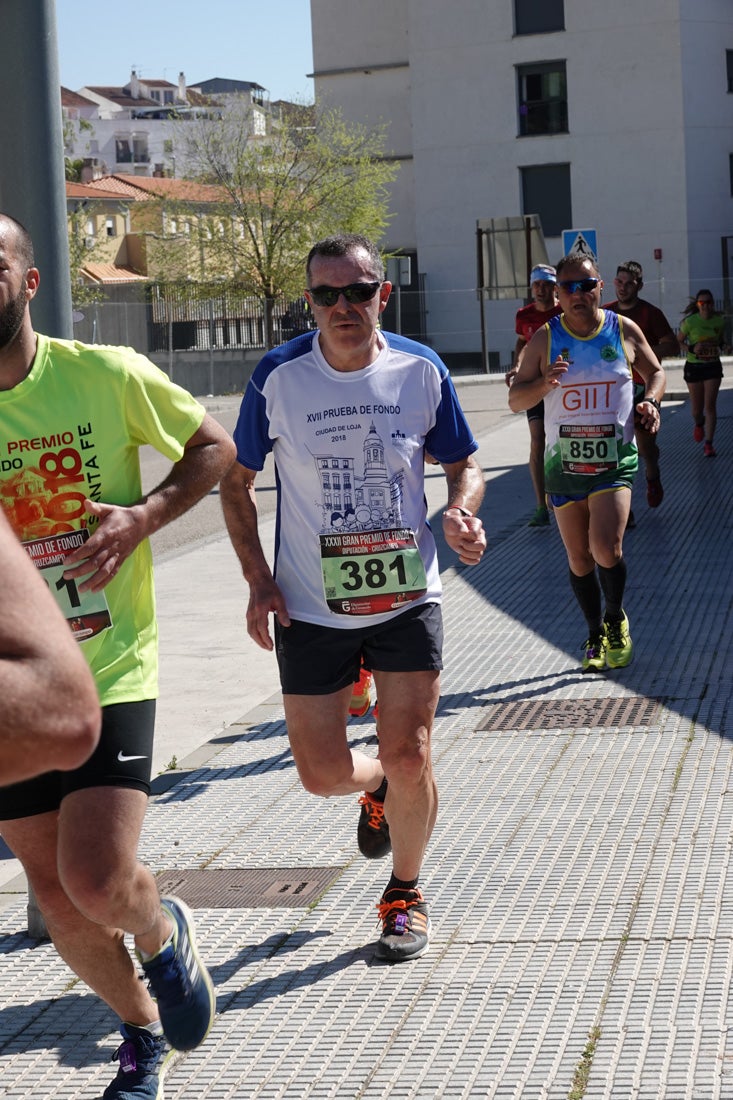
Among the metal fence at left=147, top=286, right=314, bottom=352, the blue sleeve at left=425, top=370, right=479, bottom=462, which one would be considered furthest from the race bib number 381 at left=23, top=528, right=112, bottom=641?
the metal fence at left=147, top=286, right=314, bottom=352

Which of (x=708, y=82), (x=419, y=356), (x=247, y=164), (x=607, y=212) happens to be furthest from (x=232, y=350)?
(x=419, y=356)

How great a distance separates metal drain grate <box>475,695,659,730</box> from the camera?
702 cm

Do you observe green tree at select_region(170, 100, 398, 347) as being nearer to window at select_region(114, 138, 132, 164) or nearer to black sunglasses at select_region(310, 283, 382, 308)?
black sunglasses at select_region(310, 283, 382, 308)

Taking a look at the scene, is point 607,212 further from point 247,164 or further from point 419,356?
point 419,356

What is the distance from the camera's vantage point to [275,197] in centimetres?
4997

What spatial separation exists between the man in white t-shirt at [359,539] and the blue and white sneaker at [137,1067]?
3.34 feet

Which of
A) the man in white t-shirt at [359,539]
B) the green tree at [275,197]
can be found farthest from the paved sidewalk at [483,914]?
the green tree at [275,197]

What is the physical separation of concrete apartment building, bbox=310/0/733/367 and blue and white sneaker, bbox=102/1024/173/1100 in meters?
44.2

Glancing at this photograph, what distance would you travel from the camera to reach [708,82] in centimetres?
4906

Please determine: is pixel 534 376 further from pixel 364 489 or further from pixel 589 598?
pixel 364 489

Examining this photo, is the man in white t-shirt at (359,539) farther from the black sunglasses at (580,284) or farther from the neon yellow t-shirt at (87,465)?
the black sunglasses at (580,284)

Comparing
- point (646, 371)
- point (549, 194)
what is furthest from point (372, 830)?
point (549, 194)

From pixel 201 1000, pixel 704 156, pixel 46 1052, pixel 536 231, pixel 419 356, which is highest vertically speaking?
pixel 704 156

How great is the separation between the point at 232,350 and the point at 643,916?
3938cm
